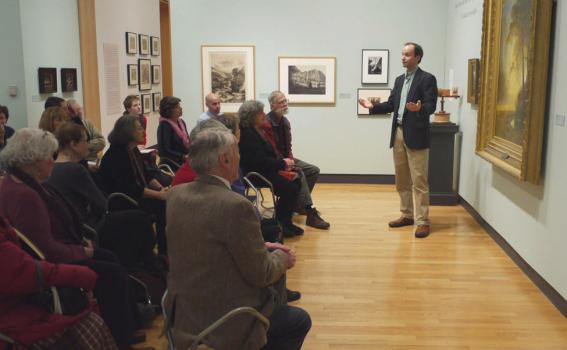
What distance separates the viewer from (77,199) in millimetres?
4223

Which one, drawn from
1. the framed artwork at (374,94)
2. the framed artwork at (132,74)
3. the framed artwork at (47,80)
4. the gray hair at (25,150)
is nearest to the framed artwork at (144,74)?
the framed artwork at (132,74)

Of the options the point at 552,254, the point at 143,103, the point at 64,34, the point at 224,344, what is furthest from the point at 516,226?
the point at 143,103

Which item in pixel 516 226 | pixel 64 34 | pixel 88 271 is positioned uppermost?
pixel 64 34

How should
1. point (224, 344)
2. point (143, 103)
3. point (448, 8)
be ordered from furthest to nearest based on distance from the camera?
point (143, 103) → point (448, 8) → point (224, 344)

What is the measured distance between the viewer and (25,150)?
334 cm

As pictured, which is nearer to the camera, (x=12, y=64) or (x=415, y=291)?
(x=415, y=291)

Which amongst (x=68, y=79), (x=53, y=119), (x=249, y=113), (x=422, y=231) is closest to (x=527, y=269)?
(x=422, y=231)

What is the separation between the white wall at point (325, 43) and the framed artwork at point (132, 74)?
3095 millimetres

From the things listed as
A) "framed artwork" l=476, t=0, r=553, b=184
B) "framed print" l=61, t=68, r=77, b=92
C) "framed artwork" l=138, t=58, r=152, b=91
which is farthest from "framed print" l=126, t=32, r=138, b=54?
"framed artwork" l=476, t=0, r=553, b=184

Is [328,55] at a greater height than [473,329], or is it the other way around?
[328,55]

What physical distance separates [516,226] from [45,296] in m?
4.57

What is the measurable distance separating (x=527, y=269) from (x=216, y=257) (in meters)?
3.95

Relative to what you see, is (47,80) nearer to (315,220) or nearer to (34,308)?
(315,220)

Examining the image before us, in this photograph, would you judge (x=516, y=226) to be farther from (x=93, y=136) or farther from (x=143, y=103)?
(x=143, y=103)
